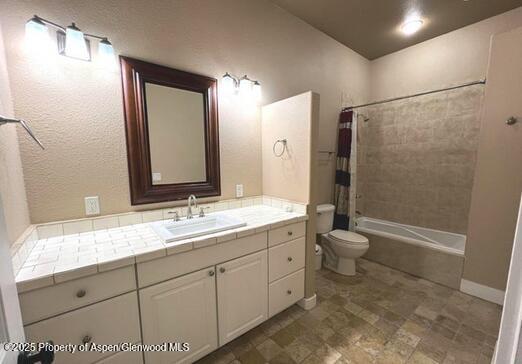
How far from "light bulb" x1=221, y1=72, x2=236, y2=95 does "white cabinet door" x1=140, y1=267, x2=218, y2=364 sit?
1505 millimetres

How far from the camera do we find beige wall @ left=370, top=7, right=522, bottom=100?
2377mm

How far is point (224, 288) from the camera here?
1.39 m

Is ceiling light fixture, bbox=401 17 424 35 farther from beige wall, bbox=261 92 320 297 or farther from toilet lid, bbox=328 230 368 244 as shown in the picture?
toilet lid, bbox=328 230 368 244

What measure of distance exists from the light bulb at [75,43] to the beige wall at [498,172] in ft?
10.6

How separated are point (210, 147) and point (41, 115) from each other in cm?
105

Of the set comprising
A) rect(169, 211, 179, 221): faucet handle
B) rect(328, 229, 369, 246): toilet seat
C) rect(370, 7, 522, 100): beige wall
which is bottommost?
rect(328, 229, 369, 246): toilet seat

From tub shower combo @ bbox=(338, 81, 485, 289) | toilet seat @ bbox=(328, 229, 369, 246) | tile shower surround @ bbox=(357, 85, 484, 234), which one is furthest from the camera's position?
tile shower surround @ bbox=(357, 85, 484, 234)

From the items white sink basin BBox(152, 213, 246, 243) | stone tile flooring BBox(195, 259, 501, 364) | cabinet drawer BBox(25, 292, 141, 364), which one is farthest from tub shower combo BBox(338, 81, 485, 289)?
cabinet drawer BBox(25, 292, 141, 364)

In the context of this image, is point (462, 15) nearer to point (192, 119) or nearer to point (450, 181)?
point (450, 181)

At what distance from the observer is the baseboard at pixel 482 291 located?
1953 mm

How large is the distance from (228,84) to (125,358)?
1.99 m

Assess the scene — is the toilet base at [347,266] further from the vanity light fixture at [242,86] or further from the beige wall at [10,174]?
the beige wall at [10,174]

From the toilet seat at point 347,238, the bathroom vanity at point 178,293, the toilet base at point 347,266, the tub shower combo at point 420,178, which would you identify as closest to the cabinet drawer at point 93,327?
the bathroom vanity at point 178,293

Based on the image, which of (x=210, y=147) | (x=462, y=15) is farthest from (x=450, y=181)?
(x=210, y=147)
